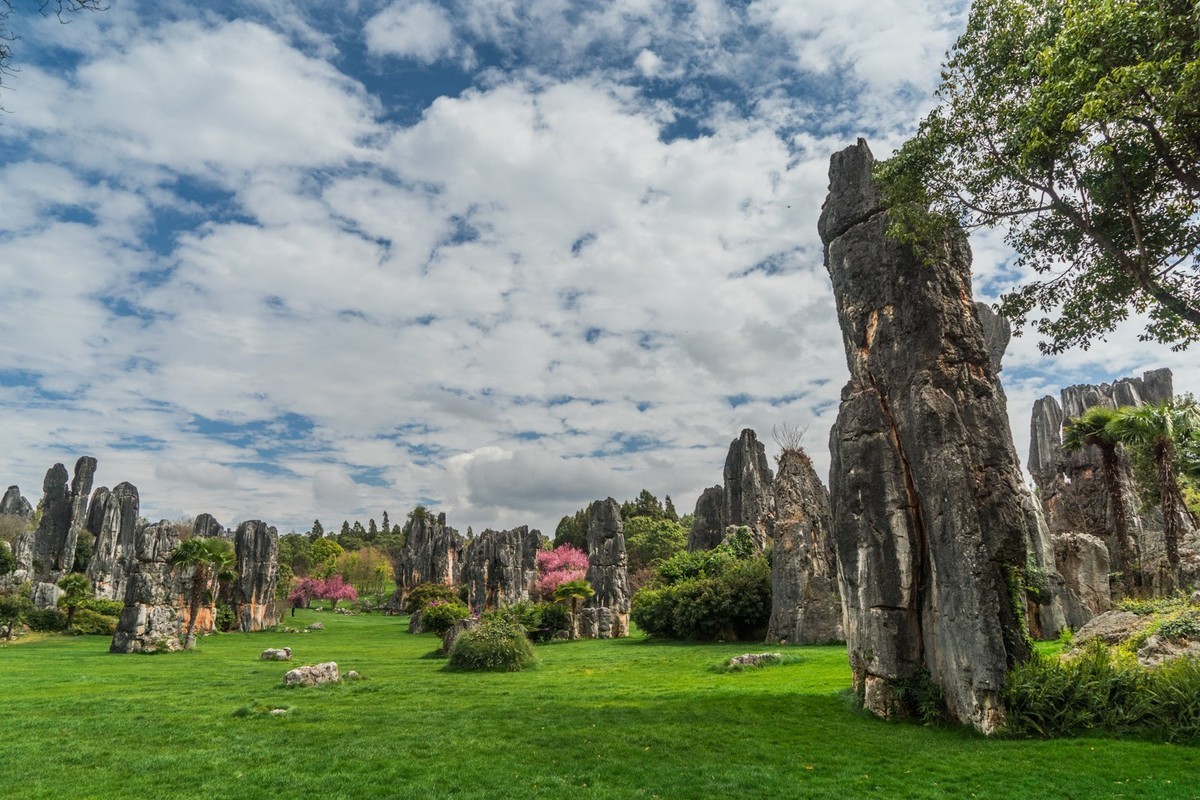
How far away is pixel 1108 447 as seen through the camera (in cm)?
2411

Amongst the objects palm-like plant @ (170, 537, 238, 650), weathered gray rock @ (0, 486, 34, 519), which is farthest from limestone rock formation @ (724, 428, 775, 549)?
weathered gray rock @ (0, 486, 34, 519)

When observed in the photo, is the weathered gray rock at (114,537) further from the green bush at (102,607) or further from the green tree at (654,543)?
the green tree at (654,543)

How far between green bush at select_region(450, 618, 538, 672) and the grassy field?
2.31 metres

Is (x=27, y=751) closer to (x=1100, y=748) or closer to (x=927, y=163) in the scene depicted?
(x=1100, y=748)

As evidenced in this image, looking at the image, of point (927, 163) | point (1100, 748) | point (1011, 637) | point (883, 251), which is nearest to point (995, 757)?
point (1100, 748)

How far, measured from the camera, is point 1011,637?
37.3ft

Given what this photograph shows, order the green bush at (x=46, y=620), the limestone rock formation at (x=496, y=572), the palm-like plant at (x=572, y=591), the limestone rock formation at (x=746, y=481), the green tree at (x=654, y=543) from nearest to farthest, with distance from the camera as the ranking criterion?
1. the palm-like plant at (x=572, y=591)
2. the green bush at (x=46, y=620)
3. the limestone rock formation at (x=746, y=481)
4. the limestone rock formation at (x=496, y=572)
5. the green tree at (x=654, y=543)

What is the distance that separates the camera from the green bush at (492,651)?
20828 mm

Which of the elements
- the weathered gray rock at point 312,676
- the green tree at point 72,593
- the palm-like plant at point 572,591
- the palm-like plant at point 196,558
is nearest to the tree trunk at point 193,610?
the palm-like plant at point 196,558

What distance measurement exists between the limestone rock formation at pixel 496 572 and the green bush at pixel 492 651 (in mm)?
31140

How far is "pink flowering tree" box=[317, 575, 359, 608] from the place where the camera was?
252 feet

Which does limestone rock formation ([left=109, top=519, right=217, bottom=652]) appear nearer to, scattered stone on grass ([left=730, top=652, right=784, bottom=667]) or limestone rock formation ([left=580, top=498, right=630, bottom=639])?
limestone rock formation ([left=580, top=498, right=630, bottom=639])

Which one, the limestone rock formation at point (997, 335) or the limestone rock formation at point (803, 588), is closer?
Result: the limestone rock formation at point (803, 588)

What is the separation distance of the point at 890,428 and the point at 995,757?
6.02 m
